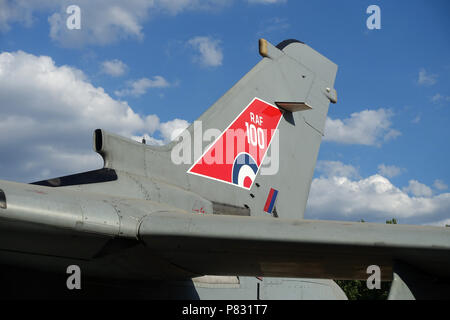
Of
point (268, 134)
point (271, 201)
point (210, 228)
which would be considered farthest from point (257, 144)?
point (210, 228)

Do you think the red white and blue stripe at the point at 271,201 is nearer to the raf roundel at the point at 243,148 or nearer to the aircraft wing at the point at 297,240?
the raf roundel at the point at 243,148

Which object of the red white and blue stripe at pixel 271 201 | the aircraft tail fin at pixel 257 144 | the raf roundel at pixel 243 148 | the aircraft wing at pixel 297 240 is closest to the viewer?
the aircraft wing at pixel 297 240

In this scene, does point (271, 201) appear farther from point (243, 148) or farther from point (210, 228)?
point (210, 228)

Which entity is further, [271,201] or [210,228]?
[271,201]

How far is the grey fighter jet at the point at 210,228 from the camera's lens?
154 inches

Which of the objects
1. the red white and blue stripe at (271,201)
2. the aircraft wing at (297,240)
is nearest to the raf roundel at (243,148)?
the red white and blue stripe at (271,201)

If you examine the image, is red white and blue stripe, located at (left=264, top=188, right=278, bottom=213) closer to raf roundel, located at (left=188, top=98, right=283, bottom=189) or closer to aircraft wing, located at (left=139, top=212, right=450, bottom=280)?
raf roundel, located at (left=188, top=98, right=283, bottom=189)

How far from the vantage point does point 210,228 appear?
13.3ft

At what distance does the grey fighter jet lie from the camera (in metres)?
3.90

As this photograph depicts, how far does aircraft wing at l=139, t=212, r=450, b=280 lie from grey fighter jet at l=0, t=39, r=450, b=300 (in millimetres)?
11

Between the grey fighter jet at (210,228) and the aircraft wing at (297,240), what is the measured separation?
0.04ft

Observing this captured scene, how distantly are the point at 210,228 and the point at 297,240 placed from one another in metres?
0.71

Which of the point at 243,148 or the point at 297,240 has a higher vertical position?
the point at 243,148
